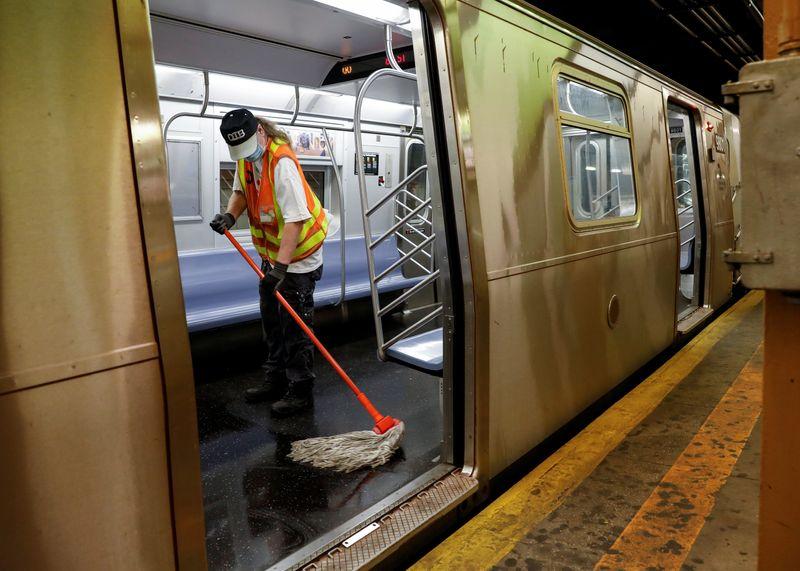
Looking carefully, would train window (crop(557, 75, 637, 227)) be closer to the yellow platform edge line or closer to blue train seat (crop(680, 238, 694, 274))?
the yellow platform edge line

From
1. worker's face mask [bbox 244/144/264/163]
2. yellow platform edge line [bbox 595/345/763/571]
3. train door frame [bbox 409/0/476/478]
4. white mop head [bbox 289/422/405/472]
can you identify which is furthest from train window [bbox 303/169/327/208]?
yellow platform edge line [bbox 595/345/763/571]

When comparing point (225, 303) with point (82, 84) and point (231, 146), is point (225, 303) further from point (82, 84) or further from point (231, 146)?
point (82, 84)

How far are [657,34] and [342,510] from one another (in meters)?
7.74

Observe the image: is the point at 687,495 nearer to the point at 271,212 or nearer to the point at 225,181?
the point at 271,212

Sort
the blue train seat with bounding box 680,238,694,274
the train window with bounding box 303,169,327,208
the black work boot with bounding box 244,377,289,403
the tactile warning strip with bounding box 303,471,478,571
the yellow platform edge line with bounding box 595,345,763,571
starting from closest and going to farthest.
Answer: the tactile warning strip with bounding box 303,471,478,571 < the yellow platform edge line with bounding box 595,345,763,571 < the black work boot with bounding box 244,377,289,403 < the train window with bounding box 303,169,327,208 < the blue train seat with bounding box 680,238,694,274

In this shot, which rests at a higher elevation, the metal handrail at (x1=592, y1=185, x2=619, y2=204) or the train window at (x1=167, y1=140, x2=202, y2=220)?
the train window at (x1=167, y1=140, x2=202, y2=220)

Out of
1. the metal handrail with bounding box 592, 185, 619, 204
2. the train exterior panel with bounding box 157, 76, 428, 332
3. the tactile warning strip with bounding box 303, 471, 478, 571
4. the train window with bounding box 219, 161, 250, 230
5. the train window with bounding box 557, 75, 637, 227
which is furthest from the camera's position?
the train window with bounding box 219, 161, 250, 230

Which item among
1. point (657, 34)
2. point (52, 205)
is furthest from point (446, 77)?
point (657, 34)

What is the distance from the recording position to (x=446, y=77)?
255 centimetres

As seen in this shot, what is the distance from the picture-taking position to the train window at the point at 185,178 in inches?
218

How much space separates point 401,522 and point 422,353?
1.17 m

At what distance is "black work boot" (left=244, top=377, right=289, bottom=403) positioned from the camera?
172 inches

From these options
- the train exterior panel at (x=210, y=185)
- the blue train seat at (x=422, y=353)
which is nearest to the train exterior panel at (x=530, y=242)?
the blue train seat at (x=422, y=353)

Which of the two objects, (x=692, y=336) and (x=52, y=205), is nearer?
(x=52, y=205)
